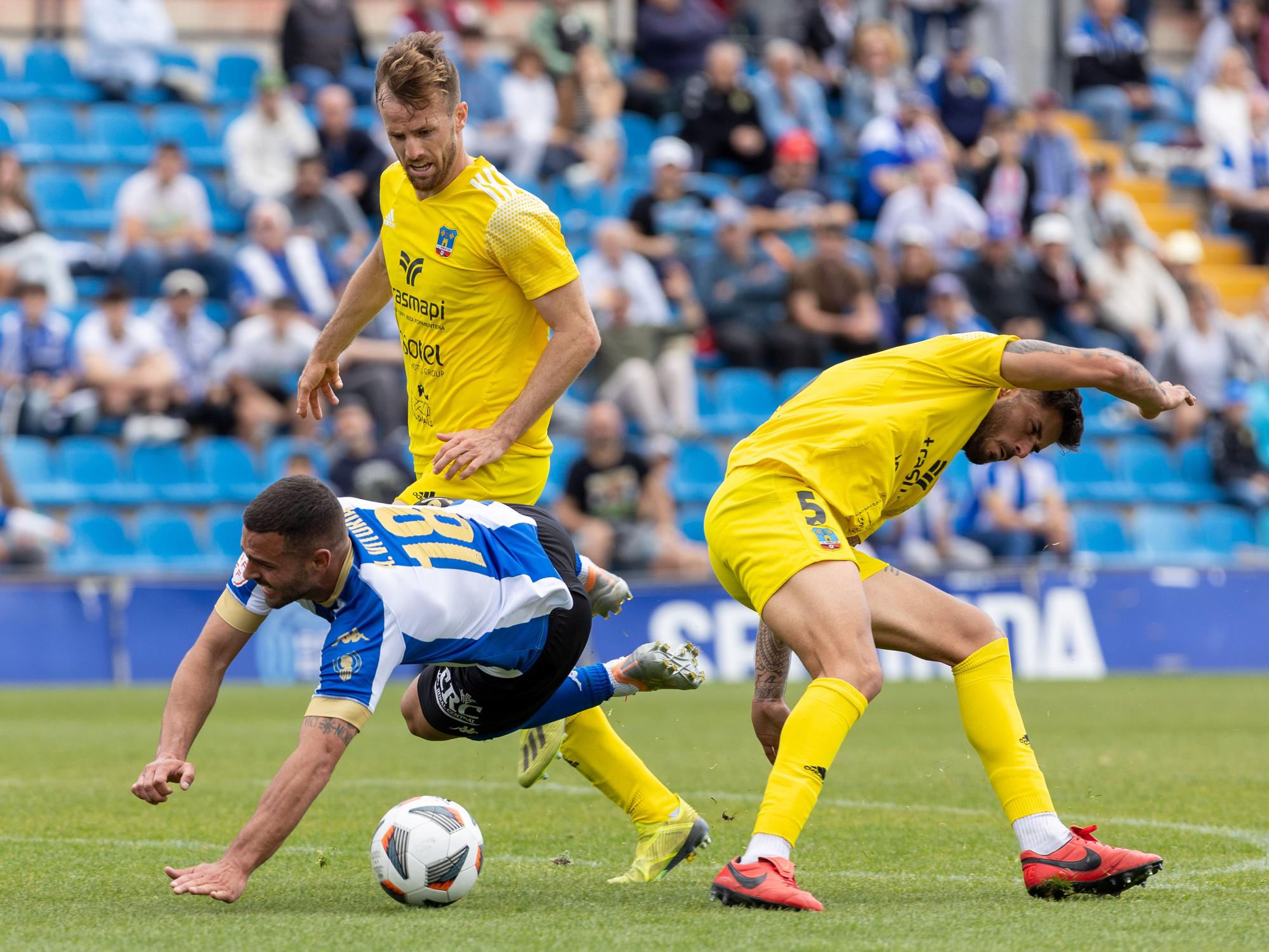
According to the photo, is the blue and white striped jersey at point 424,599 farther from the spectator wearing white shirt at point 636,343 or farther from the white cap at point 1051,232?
the white cap at point 1051,232

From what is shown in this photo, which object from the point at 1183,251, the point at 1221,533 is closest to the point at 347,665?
the point at 1221,533

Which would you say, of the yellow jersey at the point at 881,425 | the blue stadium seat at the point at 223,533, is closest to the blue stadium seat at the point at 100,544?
the blue stadium seat at the point at 223,533

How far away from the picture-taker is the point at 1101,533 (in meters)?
17.6

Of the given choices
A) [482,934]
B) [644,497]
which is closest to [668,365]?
[644,497]

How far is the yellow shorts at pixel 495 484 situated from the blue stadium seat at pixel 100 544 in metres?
9.21

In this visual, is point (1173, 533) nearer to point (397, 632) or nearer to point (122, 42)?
point (122, 42)

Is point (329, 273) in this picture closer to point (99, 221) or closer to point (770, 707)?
point (99, 221)

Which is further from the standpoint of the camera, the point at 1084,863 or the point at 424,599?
the point at 1084,863

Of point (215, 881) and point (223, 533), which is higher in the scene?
point (215, 881)

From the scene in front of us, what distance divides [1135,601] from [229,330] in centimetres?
818

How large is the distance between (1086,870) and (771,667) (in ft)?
4.01

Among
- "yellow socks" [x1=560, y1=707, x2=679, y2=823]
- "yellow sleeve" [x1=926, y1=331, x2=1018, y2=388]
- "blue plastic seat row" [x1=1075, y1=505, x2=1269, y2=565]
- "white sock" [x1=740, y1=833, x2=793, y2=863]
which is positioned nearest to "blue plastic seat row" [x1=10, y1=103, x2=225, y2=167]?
"blue plastic seat row" [x1=1075, y1=505, x2=1269, y2=565]

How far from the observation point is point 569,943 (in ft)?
15.2

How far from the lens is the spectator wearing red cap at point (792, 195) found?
1881 centimetres
